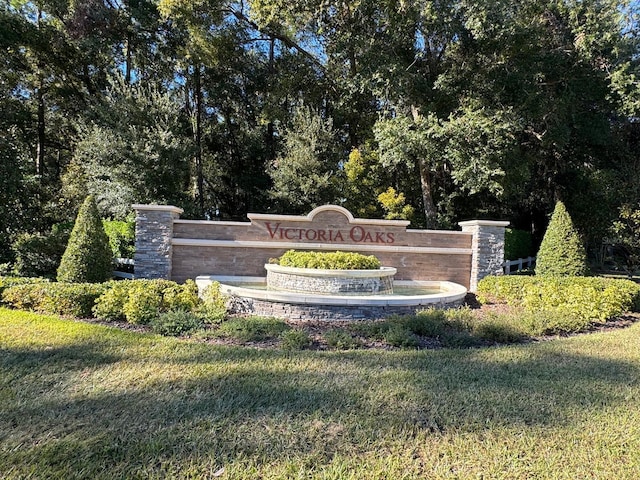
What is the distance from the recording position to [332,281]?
27.7 ft

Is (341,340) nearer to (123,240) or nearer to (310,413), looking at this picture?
(310,413)

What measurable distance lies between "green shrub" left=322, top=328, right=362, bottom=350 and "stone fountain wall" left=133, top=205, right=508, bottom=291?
15.9ft

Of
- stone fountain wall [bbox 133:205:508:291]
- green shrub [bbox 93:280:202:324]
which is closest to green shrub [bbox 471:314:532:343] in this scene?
stone fountain wall [bbox 133:205:508:291]

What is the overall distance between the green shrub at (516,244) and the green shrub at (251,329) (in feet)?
35.9

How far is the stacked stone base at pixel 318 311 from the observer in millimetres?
7426

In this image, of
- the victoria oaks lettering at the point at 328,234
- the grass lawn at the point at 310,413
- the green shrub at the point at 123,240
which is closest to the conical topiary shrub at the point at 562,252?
the victoria oaks lettering at the point at 328,234

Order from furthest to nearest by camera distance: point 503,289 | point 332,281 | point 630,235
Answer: point 630,235, point 503,289, point 332,281

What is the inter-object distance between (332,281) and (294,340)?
115 inches

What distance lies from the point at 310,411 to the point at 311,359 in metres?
1.54

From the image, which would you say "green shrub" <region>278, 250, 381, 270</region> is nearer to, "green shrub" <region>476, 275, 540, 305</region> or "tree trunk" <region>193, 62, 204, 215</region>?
"green shrub" <region>476, 275, 540, 305</region>

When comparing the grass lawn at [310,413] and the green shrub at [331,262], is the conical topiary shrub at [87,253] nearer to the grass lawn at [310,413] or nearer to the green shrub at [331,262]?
the grass lawn at [310,413]

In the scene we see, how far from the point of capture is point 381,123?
14930mm

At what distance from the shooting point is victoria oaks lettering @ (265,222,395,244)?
10680mm

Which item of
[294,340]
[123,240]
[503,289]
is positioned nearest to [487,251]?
[503,289]
